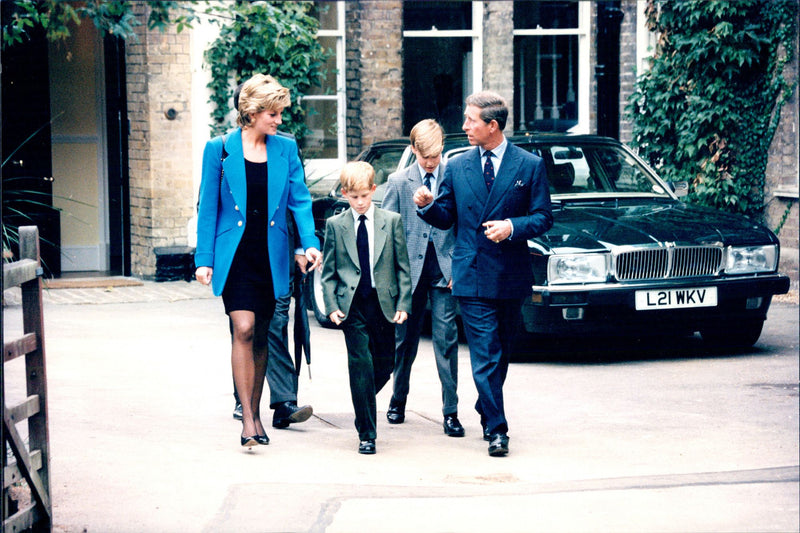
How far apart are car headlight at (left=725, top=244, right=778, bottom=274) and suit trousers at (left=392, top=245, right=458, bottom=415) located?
10.1 ft

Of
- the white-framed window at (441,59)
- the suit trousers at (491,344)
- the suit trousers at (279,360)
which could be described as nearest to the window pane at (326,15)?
the white-framed window at (441,59)

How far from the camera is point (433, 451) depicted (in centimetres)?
700

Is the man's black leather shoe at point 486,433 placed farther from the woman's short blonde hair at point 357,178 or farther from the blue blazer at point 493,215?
the woman's short blonde hair at point 357,178

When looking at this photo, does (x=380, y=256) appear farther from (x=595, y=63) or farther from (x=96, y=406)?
(x=595, y=63)

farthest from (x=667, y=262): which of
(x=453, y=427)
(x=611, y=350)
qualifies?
(x=453, y=427)

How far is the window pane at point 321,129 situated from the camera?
16.0 meters

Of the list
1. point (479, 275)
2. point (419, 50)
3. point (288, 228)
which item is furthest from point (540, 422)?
point (419, 50)

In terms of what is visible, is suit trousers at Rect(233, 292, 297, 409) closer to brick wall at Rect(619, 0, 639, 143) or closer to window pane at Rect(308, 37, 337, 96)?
window pane at Rect(308, 37, 337, 96)

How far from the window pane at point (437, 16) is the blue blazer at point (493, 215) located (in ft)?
31.7

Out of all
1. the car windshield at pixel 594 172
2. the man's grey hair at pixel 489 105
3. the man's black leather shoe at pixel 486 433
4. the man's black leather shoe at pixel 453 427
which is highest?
the man's grey hair at pixel 489 105

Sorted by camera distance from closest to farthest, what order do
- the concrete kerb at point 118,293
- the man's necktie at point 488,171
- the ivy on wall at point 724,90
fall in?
1. the man's necktie at point 488,171
2. the concrete kerb at point 118,293
3. the ivy on wall at point 724,90

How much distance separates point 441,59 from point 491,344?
33.3ft

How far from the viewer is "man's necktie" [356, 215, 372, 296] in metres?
7.00

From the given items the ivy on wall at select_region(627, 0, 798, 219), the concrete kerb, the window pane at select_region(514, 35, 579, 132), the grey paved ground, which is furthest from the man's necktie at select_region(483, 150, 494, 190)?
the window pane at select_region(514, 35, 579, 132)
